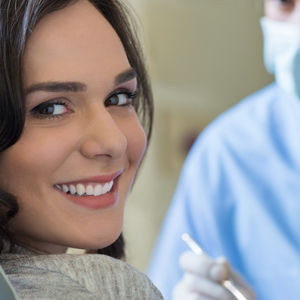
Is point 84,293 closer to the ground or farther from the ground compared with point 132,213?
farther from the ground

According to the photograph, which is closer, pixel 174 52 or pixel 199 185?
pixel 199 185

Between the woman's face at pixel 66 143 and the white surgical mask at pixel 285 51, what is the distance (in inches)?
37.2

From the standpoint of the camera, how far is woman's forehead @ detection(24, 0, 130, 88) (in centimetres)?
61

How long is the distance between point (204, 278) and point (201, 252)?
6.1 inches

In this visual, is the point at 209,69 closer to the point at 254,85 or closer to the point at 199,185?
the point at 254,85

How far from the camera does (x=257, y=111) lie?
156 centimetres

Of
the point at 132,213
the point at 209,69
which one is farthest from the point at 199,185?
A: the point at 209,69

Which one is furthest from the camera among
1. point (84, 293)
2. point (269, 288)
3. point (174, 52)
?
point (174, 52)

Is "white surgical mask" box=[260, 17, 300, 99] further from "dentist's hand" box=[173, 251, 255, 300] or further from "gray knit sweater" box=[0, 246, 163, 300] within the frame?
"gray knit sweater" box=[0, 246, 163, 300]

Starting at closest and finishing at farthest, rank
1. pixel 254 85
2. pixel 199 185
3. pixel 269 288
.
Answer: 1. pixel 269 288
2. pixel 199 185
3. pixel 254 85

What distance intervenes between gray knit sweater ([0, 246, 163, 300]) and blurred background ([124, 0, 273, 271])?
1.71 meters

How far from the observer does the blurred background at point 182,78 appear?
231cm

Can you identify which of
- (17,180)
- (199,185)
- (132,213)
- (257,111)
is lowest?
(132,213)

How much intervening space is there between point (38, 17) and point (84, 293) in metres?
0.33
